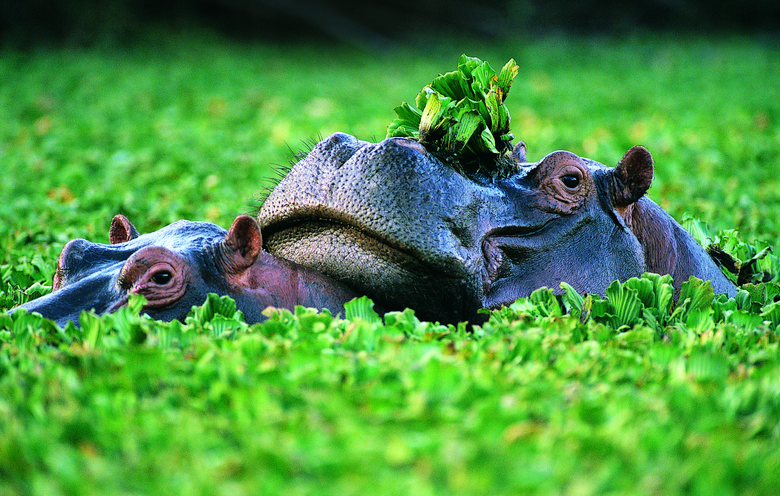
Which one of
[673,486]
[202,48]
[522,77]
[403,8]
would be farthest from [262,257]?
[403,8]

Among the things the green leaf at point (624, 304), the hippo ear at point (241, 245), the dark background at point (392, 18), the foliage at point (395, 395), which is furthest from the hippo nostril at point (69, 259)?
the dark background at point (392, 18)

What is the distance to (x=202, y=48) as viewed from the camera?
16.8 metres

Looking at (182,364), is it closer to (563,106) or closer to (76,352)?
(76,352)

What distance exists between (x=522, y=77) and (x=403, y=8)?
771 cm

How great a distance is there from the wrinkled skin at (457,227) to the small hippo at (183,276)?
0.10 metres

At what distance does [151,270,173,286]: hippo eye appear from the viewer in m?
2.45

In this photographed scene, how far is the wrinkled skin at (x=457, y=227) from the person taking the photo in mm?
2473

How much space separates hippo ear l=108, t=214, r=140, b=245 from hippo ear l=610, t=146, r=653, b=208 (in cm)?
161

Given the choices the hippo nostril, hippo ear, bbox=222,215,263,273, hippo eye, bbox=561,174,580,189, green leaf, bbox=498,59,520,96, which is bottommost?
the hippo nostril

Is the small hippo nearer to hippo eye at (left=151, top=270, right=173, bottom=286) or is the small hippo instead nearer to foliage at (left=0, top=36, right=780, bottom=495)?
hippo eye at (left=151, top=270, right=173, bottom=286)

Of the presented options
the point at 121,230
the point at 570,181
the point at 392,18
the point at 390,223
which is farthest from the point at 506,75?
the point at 392,18

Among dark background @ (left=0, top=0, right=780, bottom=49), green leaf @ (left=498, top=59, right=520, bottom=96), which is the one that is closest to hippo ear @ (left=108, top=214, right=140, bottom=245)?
green leaf @ (left=498, top=59, right=520, bottom=96)

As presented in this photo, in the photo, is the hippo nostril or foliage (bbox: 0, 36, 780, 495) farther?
the hippo nostril

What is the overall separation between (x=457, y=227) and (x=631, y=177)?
2.35 feet
